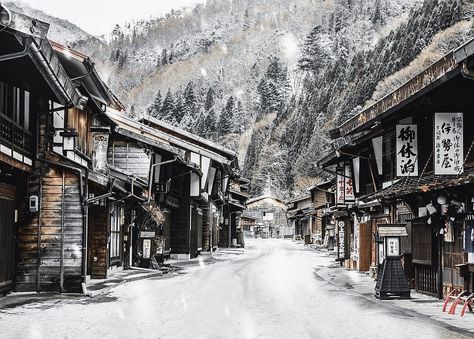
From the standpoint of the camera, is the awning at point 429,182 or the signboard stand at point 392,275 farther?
the signboard stand at point 392,275

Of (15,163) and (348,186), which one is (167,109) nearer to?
(348,186)

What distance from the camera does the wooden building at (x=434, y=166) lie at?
1577 centimetres

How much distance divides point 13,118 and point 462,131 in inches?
442

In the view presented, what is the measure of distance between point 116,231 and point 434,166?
1464 centimetres

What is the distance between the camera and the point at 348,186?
3231 centimetres

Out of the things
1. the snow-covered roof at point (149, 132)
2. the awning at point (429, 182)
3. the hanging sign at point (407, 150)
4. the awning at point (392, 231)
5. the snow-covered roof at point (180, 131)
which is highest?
the snow-covered roof at point (180, 131)

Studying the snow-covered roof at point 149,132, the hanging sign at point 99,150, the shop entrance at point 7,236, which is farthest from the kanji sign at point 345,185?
the shop entrance at point 7,236

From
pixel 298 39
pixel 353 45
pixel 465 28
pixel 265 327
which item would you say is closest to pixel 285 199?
pixel 353 45

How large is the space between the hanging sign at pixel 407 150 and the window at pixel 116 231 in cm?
1168

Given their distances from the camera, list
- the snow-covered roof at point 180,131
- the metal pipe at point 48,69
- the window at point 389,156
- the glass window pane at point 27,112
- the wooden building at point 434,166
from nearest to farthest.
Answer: the metal pipe at point 48,69 < the wooden building at point 434,166 < the glass window pane at point 27,112 < the window at point 389,156 < the snow-covered roof at point 180,131

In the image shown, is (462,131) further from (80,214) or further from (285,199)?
(285,199)

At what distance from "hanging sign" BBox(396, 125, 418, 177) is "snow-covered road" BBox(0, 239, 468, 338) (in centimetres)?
401

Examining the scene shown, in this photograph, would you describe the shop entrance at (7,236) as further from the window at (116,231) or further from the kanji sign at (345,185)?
the kanji sign at (345,185)

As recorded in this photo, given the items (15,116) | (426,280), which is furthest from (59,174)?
(426,280)
